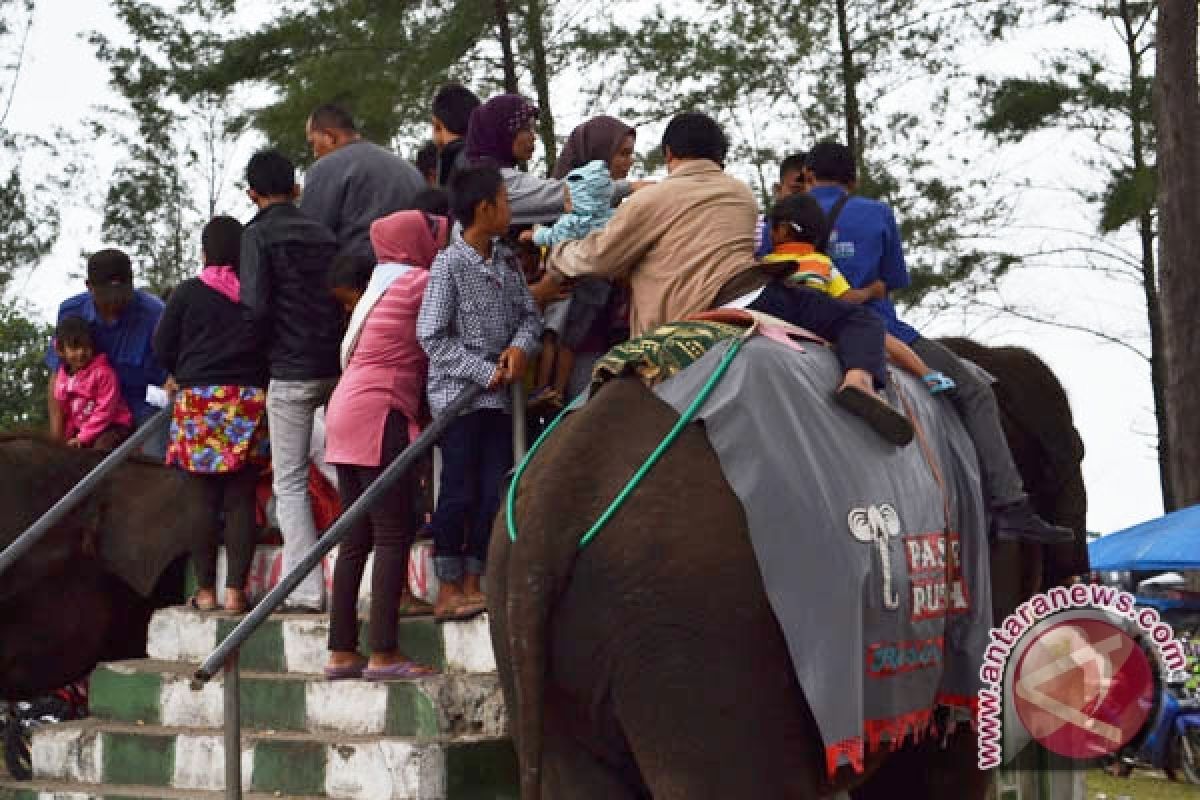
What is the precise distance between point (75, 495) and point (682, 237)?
3858 mm

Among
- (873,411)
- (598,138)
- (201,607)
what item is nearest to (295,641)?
(201,607)

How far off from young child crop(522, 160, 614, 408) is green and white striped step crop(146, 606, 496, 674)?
102cm

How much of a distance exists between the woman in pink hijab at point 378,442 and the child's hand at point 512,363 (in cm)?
61

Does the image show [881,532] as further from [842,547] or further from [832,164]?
[832,164]

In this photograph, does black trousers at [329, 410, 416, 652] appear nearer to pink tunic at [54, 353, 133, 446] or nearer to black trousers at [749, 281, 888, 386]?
black trousers at [749, 281, 888, 386]

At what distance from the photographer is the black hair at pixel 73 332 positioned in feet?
37.2

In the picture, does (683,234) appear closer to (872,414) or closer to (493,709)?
(872,414)

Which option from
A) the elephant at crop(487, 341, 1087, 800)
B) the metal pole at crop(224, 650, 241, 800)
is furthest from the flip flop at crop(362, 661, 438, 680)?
the elephant at crop(487, 341, 1087, 800)

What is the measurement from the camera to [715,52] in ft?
77.1

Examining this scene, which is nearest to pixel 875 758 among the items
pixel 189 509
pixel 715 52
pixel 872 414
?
pixel 872 414

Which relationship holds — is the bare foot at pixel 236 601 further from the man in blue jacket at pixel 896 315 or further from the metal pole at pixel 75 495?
the man in blue jacket at pixel 896 315

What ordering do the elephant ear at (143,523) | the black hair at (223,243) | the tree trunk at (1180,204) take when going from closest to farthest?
the black hair at (223,243)
the elephant ear at (143,523)
the tree trunk at (1180,204)

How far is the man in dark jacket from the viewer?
30.9 feet

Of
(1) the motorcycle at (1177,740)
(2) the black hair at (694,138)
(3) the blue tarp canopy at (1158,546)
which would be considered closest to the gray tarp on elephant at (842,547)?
(2) the black hair at (694,138)
